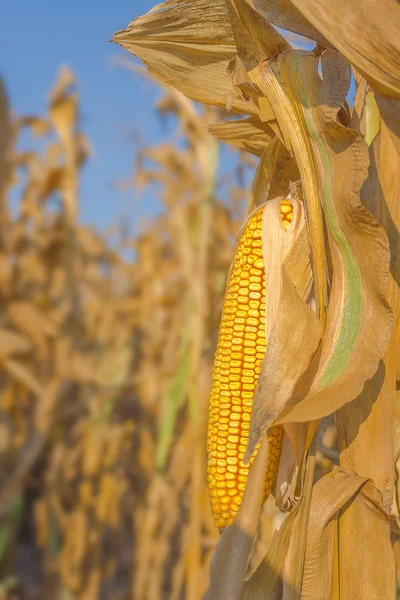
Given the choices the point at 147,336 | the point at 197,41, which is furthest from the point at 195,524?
the point at 147,336

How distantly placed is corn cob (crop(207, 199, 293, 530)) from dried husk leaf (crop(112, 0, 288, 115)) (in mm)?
320

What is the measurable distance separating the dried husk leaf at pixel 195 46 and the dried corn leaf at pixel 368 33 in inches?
6.8

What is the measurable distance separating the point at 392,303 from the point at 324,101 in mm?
300

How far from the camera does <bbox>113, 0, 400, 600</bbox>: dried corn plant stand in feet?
2.49

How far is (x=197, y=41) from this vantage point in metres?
1.02

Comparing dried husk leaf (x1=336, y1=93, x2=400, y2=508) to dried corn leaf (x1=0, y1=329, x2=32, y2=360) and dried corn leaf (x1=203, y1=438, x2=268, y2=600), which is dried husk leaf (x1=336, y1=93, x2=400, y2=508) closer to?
dried corn leaf (x1=203, y1=438, x2=268, y2=600)

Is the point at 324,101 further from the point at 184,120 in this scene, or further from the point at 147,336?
the point at 147,336

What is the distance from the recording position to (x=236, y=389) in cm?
82

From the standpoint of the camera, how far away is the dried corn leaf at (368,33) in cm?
75

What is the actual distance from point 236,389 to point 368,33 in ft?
1.58

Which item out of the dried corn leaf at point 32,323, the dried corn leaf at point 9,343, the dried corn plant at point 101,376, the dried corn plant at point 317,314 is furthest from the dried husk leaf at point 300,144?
the dried corn leaf at point 32,323

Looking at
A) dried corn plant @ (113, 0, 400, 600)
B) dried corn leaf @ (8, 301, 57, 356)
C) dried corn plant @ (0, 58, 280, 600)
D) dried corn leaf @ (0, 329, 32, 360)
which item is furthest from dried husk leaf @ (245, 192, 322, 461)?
dried corn leaf @ (8, 301, 57, 356)

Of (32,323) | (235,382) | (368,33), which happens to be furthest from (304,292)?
(32,323)

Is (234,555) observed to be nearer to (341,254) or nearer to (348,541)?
(348,541)
